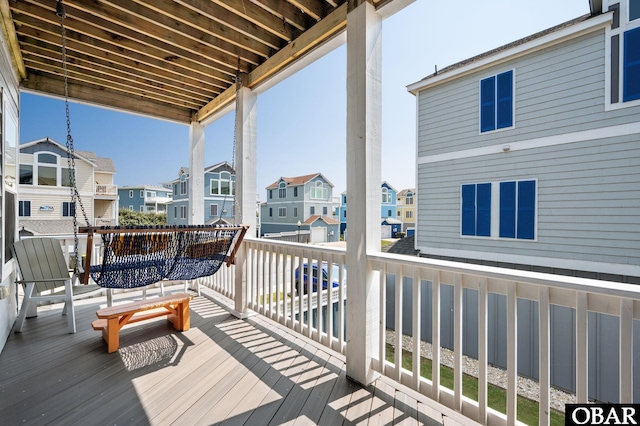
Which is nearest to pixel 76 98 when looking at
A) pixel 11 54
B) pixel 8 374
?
pixel 11 54

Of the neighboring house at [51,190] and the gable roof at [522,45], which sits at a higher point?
the gable roof at [522,45]

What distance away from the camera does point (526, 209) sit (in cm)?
346

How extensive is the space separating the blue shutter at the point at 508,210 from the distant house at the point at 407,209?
1.61 meters

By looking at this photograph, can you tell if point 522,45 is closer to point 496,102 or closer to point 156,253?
point 496,102

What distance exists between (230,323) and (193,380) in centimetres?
104

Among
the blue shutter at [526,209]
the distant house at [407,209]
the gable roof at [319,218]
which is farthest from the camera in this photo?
the gable roof at [319,218]

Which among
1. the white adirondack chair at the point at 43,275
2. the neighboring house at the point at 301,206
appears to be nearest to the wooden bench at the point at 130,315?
the white adirondack chair at the point at 43,275

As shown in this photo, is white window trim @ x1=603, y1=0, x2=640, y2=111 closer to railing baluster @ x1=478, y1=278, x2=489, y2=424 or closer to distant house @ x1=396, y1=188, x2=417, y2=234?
railing baluster @ x1=478, y1=278, x2=489, y2=424

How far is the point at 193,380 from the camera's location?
1991mm

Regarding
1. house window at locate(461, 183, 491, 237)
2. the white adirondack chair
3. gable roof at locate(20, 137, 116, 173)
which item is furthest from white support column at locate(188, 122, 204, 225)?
house window at locate(461, 183, 491, 237)

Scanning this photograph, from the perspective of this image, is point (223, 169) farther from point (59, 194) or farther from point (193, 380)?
point (193, 380)

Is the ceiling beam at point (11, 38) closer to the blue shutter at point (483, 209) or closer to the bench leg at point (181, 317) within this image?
the bench leg at point (181, 317)

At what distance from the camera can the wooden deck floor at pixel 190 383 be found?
162cm

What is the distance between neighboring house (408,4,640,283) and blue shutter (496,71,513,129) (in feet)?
0.05
